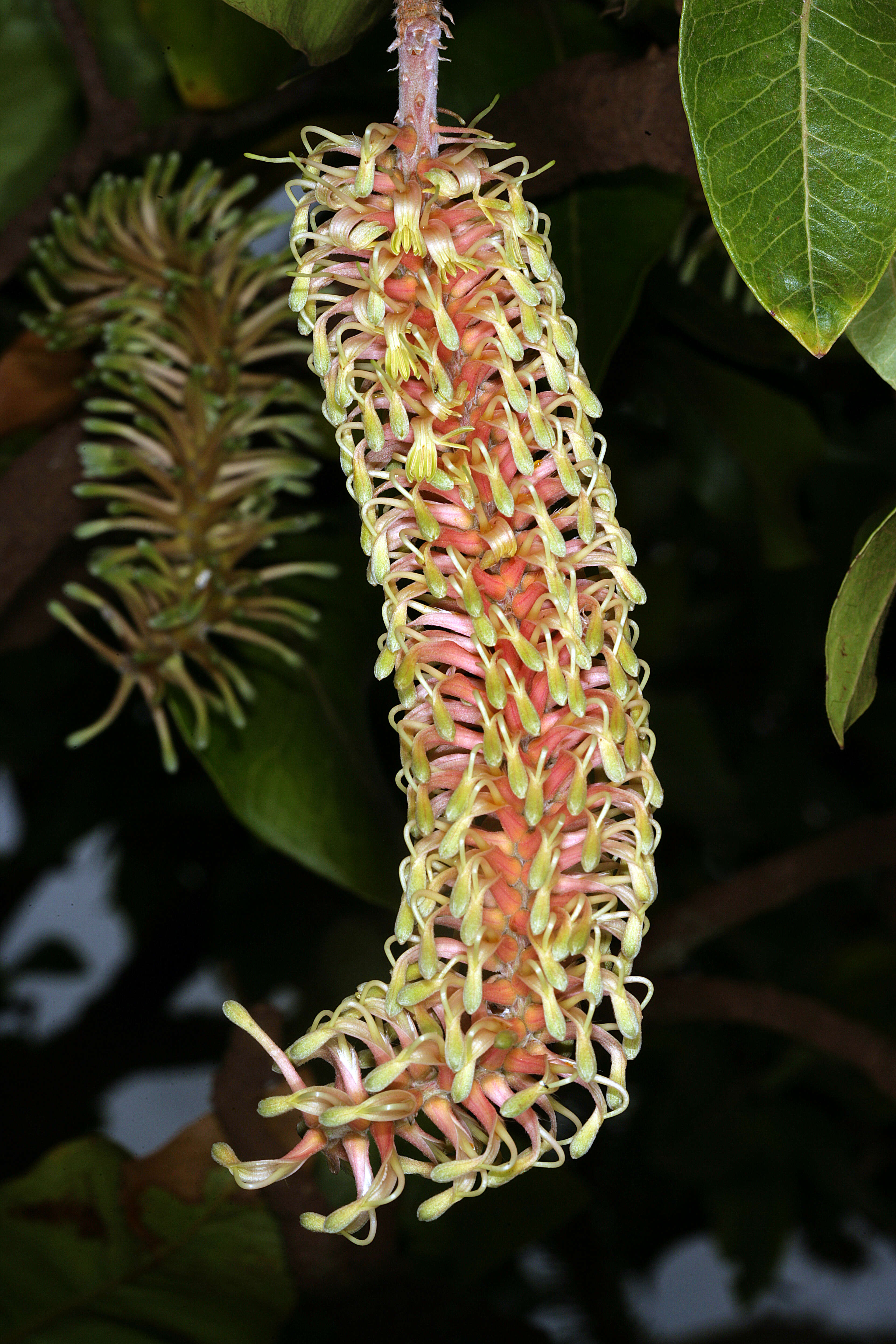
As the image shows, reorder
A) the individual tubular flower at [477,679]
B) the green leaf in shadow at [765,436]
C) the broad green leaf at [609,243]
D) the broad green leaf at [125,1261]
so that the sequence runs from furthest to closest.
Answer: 1. the green leaf in shadow at [765,436]
2. the broad green leaf at [125,1261]
3. the broad green leaf at [609,243]
4. the individual tubular flower at [477,679]

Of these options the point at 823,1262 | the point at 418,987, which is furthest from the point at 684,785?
the point at 418,987

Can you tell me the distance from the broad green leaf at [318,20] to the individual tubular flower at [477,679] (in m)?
0.03

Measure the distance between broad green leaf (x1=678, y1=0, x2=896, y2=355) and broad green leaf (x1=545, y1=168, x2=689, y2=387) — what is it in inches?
7.0

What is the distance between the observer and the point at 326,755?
0.57m

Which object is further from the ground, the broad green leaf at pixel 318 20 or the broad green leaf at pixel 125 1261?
the broad green leaf at pixel 318 20

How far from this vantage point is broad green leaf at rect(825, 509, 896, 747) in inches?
12.5

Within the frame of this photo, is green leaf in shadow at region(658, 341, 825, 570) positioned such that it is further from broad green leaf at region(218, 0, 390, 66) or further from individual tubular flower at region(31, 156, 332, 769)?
broad green leaf at region(218, 0, 390, 66)

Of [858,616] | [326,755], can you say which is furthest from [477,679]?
[326,755]

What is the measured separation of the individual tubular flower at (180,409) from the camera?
51cm

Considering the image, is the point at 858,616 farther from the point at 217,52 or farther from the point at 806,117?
the point at 217,52

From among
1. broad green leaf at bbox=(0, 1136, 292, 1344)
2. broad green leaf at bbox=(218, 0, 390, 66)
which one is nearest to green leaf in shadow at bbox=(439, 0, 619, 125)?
broad green leaf at bbox=(218, 0, 390, 66)

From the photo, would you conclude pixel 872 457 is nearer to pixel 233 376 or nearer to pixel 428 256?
pixel 233 376

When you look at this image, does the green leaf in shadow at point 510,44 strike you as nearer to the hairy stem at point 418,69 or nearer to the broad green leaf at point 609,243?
the broad green leaf at point 609,243

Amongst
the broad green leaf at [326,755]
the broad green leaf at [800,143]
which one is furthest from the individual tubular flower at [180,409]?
the broad green leaf at [800,143]
